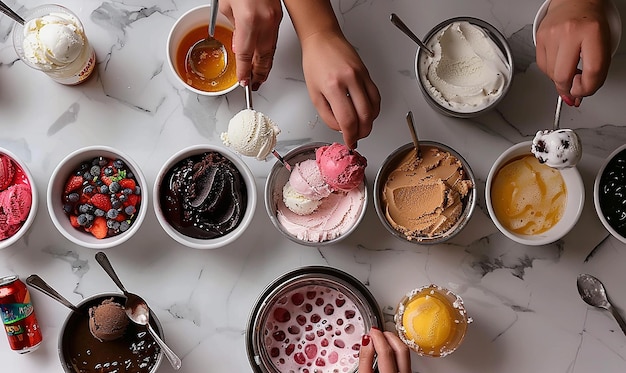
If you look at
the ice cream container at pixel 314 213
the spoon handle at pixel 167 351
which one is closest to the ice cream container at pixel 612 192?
the ice cream container at pixel 314 213

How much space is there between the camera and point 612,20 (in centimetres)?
150

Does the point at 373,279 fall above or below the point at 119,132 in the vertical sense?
below

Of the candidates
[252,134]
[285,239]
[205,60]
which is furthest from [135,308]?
[205,60]

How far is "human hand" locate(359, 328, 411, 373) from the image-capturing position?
144cm

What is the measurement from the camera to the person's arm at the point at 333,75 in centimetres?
138

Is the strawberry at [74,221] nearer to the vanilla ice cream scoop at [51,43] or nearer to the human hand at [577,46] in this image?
the vanilla ice cream scoop at [51,43]

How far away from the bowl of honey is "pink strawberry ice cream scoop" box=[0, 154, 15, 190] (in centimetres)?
43

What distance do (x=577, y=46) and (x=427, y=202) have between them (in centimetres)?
45

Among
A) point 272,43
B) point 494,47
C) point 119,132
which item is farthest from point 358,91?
point 119,132

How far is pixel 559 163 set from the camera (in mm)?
1435

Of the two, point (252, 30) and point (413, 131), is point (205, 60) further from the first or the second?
point (413, 131)

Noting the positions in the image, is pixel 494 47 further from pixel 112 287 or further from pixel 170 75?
pixel 112 287

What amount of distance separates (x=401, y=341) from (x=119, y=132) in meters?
0.82

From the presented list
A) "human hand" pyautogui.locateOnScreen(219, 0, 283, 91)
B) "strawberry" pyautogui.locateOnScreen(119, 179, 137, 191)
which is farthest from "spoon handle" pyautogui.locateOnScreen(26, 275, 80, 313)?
"human hand" pyautogui.locateOnScreen(219, 0, 283, 91)
